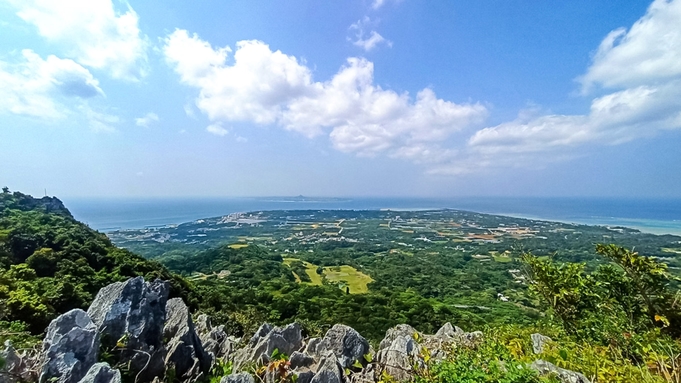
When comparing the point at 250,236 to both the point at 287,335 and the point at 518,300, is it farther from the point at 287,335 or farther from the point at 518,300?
the point at 287,335

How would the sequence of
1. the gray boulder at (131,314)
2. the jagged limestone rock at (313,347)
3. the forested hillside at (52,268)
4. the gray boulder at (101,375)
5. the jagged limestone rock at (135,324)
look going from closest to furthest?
the gray boulder at (101,375) < the jagged limestone rock at (135,324) < the gray boulder at (131,314) < the jagged limestone rock at (313,347) < the forested hillside at (52,268)

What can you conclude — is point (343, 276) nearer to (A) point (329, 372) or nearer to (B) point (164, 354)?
(B) point (164, 354)

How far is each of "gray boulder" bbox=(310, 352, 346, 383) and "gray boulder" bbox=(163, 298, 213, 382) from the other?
1.65m

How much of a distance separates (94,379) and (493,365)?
11.9ft

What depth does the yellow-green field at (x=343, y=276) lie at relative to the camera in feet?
108

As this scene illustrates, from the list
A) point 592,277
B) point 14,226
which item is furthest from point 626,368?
point 14,226

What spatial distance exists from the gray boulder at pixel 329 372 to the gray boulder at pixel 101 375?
2011 millimetres

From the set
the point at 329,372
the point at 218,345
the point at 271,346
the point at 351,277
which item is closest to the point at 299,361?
the point at 329,372

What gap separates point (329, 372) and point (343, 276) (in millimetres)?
34137

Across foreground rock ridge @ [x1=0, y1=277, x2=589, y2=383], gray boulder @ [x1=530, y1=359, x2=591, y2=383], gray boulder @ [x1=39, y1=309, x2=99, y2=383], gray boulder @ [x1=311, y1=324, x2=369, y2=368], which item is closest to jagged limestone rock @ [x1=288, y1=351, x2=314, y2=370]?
foreground rock ridge @ [x1=0, y1=277, x2=589, y2=383]

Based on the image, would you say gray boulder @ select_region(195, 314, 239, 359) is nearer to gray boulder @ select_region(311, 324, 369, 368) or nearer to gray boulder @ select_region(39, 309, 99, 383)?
gray boulder @ select_region(311, 324, 369, 368)

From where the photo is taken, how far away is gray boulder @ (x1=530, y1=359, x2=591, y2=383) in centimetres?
273

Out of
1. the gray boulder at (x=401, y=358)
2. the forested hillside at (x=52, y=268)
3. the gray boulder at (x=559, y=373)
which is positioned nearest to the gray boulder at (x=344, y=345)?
the gray boulder at (x=401, y=358)

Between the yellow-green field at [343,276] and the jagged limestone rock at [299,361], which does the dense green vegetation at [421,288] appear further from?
the jagged limestone rock at [299,361]
